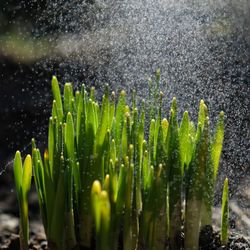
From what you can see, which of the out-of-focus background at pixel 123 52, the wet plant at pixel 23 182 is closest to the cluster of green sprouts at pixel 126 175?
the wet plant at pixel 23 182

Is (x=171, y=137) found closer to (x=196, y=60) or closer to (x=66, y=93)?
(x=66, y=93)

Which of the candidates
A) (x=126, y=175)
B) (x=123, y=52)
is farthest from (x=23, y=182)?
(x=123, y=52)

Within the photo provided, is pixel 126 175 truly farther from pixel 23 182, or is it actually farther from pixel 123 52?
pixel 123 52

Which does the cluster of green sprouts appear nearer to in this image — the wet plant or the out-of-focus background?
the wet plant

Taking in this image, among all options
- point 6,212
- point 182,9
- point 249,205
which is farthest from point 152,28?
point 6,212

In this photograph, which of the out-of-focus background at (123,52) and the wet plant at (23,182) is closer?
the wet plant at (23,182)

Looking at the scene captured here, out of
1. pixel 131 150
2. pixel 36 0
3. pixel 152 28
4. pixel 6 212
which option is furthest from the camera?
pixel 36 0

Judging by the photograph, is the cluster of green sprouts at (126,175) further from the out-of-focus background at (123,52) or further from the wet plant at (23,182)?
the out-of-focus background at (123,52)
